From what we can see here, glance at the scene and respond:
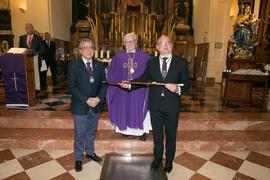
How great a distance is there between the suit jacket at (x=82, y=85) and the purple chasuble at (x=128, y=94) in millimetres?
588

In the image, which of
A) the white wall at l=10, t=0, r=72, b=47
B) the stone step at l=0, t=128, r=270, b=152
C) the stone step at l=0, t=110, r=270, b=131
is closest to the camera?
the stone step at l=0, t=128, r=270, b=152

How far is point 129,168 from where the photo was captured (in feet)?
8.01

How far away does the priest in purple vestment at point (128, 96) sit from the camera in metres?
2.94

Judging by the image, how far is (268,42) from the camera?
9.10 m

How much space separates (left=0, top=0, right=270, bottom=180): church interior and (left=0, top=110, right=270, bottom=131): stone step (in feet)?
0.06

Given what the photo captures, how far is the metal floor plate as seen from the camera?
7.47 ft

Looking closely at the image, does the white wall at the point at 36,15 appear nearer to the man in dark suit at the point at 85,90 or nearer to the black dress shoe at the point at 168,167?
the man in dark suit at the point at 85,90

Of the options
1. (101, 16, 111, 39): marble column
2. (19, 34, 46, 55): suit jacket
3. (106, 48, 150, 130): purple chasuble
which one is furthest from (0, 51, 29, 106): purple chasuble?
(101, 16, 111, 39): marble column

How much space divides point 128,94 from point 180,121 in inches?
48.3

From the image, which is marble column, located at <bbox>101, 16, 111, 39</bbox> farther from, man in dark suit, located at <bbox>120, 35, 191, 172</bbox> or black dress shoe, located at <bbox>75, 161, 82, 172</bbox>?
black dress shoe, located at <bbox>75, 161, 82, 172</bbox>

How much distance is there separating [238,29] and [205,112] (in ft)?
10.7

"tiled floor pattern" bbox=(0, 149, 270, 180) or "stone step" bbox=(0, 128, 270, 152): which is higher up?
"stone step" bbox=(0, 128, 270, 152)

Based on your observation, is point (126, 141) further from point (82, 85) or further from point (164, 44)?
point (164, 44)

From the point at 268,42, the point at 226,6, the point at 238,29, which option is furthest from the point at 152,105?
the point at 268,42
